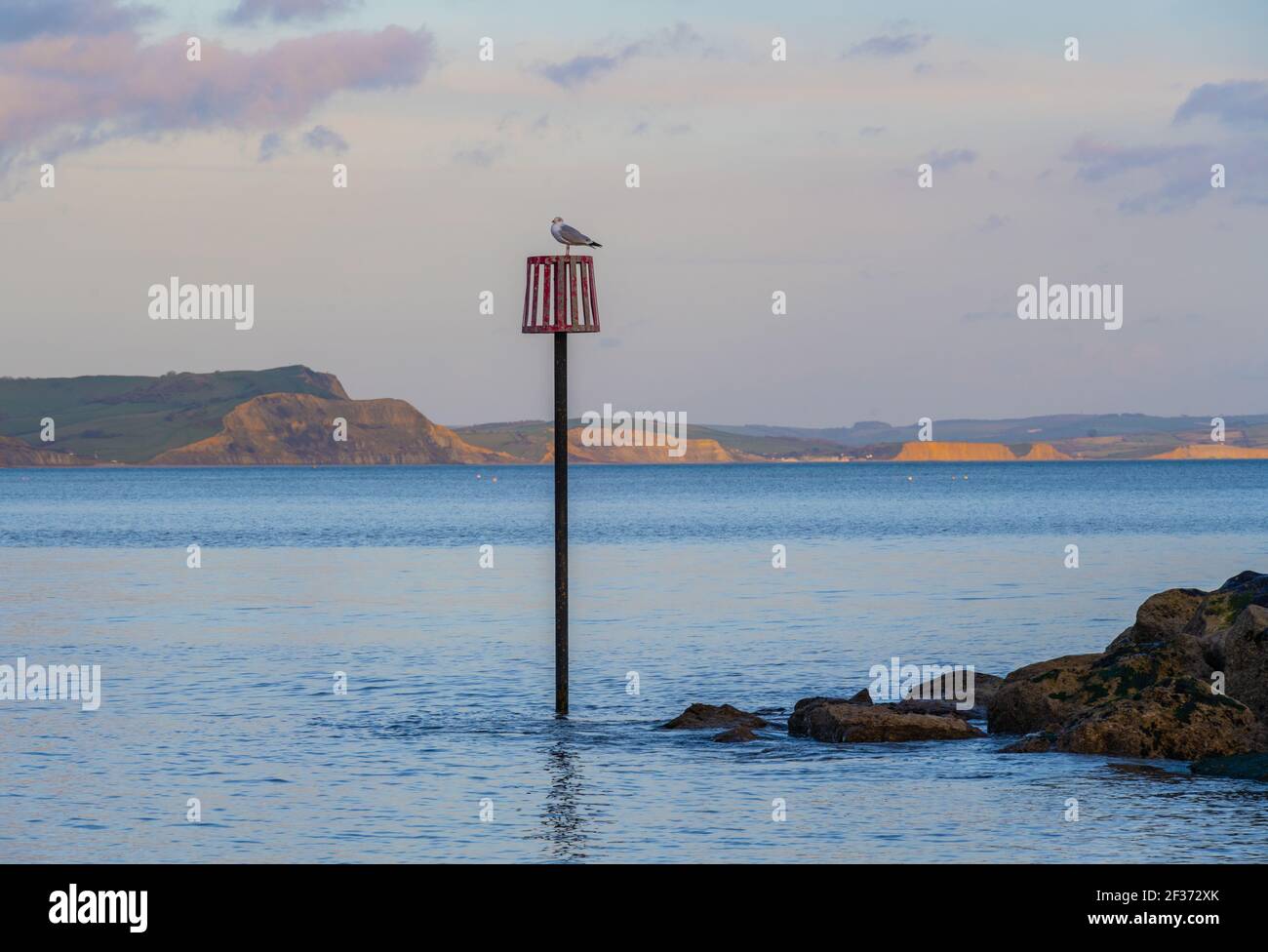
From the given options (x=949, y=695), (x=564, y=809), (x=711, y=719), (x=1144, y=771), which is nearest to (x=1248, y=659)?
(x=1144, y=771)

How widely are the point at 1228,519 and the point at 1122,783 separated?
106552mm

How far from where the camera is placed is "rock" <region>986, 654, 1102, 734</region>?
27.9 metres

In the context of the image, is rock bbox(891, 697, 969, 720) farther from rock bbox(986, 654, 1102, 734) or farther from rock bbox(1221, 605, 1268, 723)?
rock bbox(1221, 605, 1268, 723)

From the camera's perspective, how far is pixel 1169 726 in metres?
25.4

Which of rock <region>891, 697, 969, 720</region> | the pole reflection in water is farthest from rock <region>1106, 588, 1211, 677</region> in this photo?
the pole reflection in water

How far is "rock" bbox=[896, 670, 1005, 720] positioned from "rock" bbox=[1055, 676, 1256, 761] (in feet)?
12.5

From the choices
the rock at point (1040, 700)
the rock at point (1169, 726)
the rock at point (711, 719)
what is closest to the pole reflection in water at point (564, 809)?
the rock at point (711, 719)

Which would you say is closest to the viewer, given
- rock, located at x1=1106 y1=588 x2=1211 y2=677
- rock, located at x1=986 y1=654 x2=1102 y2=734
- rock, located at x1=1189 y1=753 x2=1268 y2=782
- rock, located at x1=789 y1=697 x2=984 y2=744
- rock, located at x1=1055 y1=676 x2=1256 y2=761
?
rock, located at x1=1189 y1=753 x2=1268 y2=782

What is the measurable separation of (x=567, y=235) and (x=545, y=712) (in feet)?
32.3

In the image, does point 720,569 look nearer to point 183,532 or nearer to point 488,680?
point 488,680

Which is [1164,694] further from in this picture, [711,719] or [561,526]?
[561,526]

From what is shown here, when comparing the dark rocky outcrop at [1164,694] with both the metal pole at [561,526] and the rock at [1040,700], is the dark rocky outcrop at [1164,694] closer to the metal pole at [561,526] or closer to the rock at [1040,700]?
the rock at [1040,700]

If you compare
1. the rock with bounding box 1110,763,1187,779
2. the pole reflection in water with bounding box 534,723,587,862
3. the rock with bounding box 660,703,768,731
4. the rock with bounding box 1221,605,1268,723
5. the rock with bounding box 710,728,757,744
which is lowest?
the pole reflection in water with bounding box 534,723,587,862

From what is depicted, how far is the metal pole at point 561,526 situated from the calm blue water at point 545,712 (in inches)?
Result: 36.6
